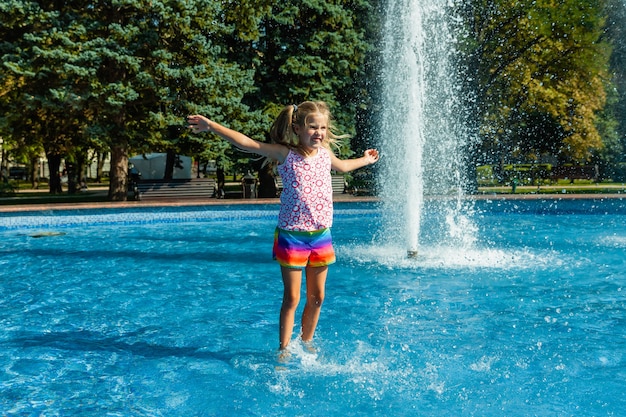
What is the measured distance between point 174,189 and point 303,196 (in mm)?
20681

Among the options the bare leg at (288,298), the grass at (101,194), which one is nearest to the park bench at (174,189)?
the grass at (101,194)

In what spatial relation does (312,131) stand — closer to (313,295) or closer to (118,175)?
(313,295)

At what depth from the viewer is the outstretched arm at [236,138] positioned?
4.09 meters

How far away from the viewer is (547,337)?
553cm

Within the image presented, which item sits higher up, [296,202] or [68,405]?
[296,202]

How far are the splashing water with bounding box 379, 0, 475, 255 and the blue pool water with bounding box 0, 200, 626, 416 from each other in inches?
65.9

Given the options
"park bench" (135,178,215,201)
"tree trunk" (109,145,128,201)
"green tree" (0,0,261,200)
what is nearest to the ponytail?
"green tree" (0,0,261,200)

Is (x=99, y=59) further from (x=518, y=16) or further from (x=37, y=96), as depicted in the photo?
(x=518, y=16)

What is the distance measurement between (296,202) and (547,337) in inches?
110

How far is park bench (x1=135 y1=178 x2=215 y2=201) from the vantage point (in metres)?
23.9

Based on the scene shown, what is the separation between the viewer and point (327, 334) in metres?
5.60

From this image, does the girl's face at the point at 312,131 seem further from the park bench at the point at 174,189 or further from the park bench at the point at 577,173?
the park bench at the point at 577,173

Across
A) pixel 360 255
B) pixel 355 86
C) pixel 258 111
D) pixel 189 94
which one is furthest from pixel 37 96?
pixel 360 255

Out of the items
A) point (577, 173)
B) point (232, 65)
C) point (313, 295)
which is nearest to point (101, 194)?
point (232, 65)
